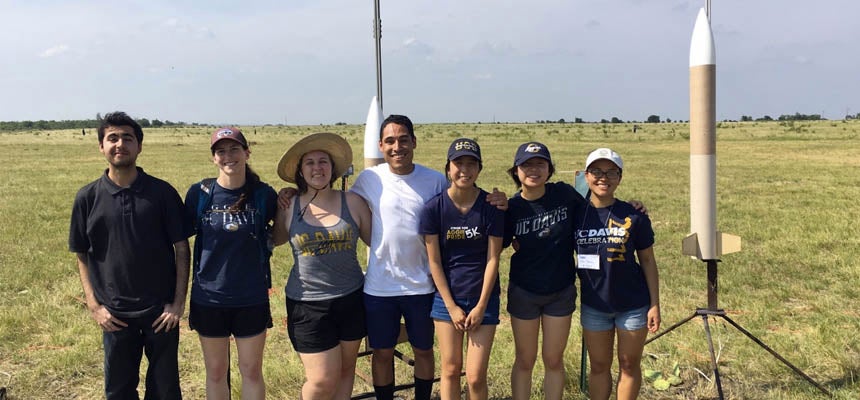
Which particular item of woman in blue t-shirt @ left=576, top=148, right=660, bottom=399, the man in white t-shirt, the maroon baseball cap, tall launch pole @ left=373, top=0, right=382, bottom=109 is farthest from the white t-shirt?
tall launch pole @ left=373, top=0, right=382, bottom=109

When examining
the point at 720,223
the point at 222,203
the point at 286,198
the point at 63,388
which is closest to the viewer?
the point at 222,203

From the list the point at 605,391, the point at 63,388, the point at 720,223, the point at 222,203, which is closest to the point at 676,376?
the point at 605,391

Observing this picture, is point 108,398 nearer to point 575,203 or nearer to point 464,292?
point 464,292

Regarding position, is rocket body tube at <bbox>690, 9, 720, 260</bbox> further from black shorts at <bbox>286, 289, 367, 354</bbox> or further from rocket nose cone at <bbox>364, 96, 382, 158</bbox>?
black shorts at <bbox>286, 289, 367, 354</bbox>

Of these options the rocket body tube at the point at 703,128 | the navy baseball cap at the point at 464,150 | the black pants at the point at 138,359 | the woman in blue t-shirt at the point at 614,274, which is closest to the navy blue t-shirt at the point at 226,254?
the black pants at the point at 138,359

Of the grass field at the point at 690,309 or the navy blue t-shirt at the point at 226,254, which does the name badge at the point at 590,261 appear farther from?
the navy blue t-shirt at the point at 226,254

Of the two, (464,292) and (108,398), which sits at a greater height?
(464,292)

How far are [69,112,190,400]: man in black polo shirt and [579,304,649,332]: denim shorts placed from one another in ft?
7.87

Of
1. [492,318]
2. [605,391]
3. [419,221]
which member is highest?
[419,221]

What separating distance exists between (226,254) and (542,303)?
71.5 inches

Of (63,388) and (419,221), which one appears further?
(63,388)

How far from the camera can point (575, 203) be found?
3436 mm

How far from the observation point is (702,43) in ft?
13.4

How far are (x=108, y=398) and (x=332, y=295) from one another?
1.47m
